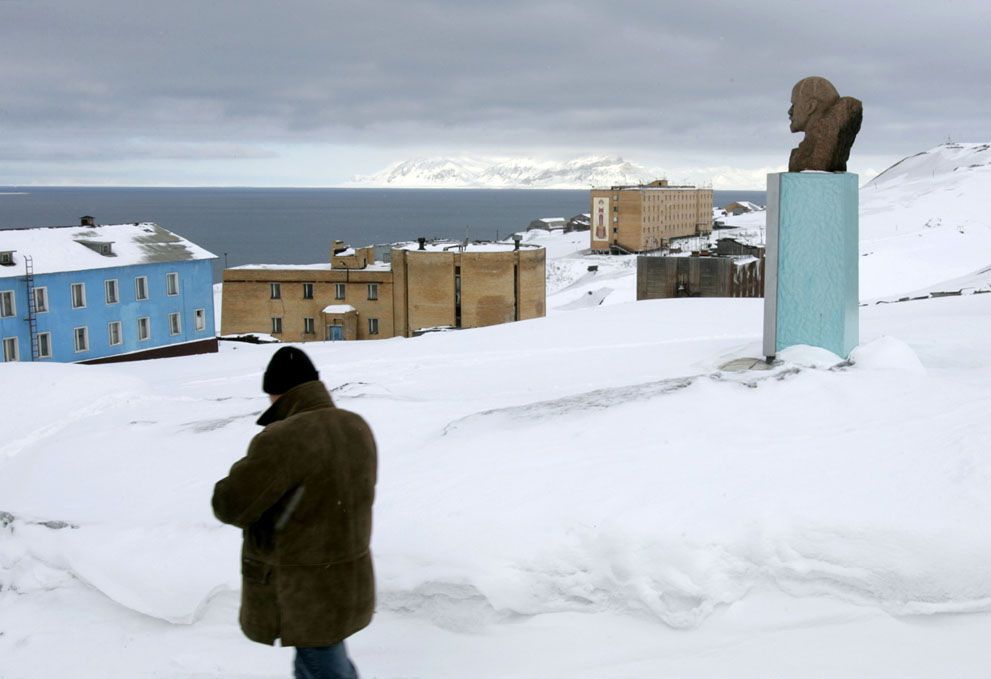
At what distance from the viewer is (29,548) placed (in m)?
5.42

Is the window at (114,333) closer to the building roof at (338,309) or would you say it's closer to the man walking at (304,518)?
the building roof at (338,309)


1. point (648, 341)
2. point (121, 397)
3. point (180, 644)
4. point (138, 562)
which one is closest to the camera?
point (180, 644)

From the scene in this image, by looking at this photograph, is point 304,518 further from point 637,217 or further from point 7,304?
point 637,217

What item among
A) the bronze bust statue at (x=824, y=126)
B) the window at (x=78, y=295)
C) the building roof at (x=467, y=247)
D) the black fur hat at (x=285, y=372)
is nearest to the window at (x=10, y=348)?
the window at (x=78, y=295)

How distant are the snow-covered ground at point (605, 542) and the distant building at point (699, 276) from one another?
81.1 ft

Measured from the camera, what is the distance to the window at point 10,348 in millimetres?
28125

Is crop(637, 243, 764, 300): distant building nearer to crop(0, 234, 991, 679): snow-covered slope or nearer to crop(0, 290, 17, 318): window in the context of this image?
crop(0, 290, 17, 318): window

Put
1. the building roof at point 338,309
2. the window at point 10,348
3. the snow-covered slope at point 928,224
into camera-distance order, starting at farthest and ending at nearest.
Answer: the building roof at point 338,309 < the snow-covered slope at point 928,224 < the window at point 10,348

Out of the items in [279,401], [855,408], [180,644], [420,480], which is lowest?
[180,644]

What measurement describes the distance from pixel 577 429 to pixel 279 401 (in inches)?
120

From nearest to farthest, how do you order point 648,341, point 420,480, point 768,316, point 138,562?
point 138,562
point 420,480
point 768,316
point 648,341

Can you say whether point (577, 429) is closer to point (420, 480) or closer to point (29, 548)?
point (420, 480)

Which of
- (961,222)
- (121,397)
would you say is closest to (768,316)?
(121,397)

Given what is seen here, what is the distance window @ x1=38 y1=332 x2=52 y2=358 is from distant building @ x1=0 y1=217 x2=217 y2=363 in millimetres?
30
